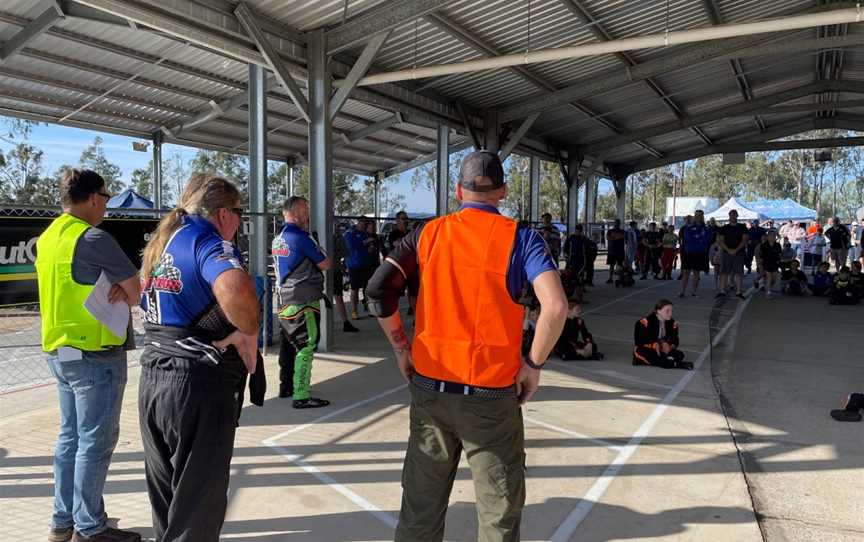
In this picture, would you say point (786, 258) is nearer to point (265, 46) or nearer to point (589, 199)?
point (589, 199)

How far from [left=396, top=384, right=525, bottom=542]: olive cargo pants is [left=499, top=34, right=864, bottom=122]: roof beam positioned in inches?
471

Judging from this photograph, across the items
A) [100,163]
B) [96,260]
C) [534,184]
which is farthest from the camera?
[100,163]

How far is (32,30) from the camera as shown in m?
8.62

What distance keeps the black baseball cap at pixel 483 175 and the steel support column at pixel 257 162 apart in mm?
5938

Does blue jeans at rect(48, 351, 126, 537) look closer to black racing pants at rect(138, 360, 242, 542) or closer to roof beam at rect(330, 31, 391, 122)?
black racing pants at rect(138, 360, 242, 542)

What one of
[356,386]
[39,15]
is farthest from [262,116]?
[356,386]

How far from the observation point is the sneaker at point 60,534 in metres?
3.18

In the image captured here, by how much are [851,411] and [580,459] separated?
265 centimetres

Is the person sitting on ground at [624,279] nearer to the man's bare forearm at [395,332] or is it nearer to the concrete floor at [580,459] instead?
the concrete floor at [580,459]

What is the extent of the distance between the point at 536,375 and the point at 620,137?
18868mm

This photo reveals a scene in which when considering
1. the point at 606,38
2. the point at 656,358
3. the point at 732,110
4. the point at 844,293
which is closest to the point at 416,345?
the point at 656,358

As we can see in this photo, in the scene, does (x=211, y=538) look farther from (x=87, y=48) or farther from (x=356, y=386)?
(x=87, y=48)

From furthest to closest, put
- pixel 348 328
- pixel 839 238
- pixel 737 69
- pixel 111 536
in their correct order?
pixel 839 238 < pixel 737 69 < pixel 348 328 < pixel 111 536

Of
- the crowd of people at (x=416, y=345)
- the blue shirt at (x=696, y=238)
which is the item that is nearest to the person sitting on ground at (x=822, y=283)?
the blue shirt at (x=696, y=238)
